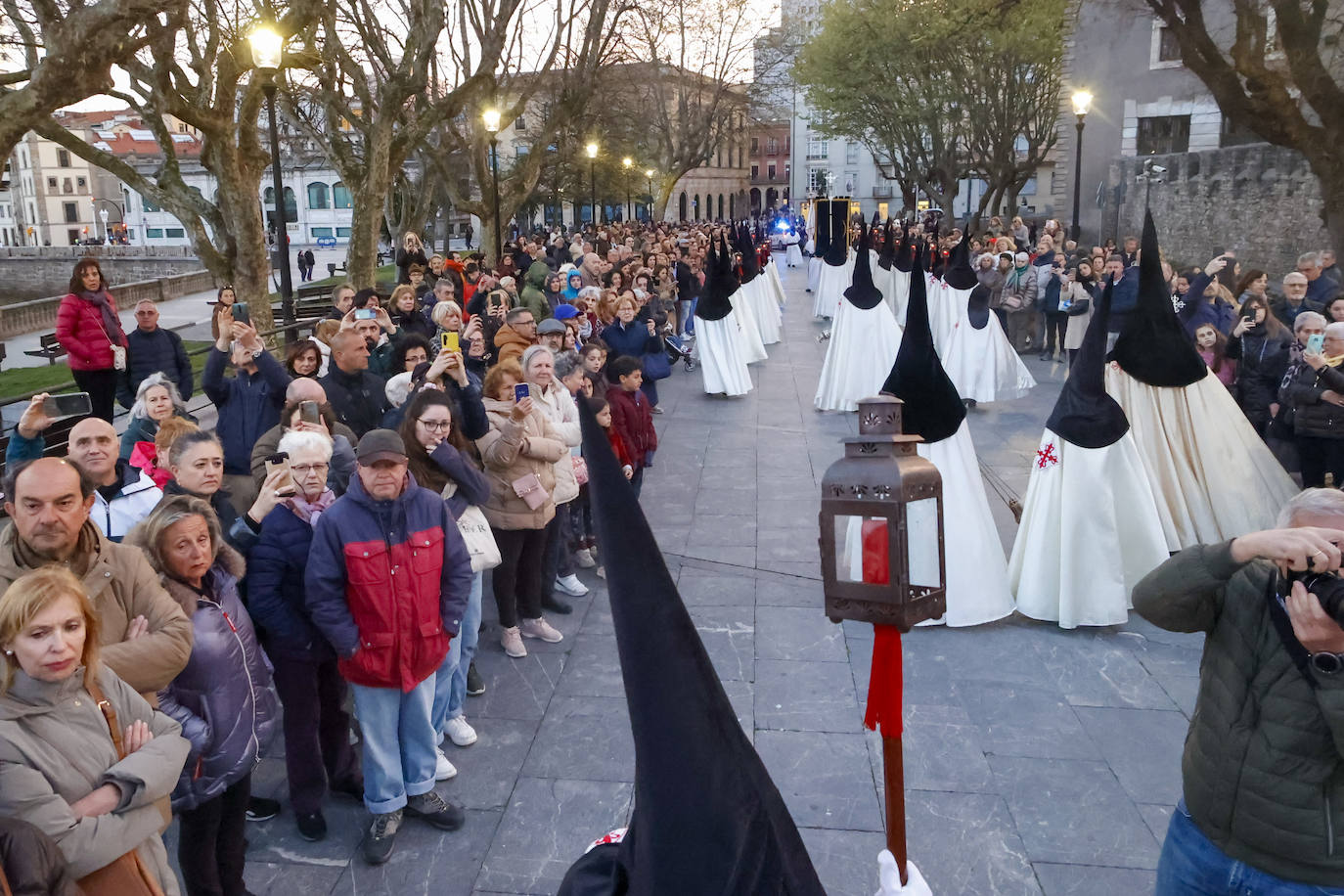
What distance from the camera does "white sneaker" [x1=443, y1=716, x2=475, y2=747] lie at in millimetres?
5547

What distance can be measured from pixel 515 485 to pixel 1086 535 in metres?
3.58

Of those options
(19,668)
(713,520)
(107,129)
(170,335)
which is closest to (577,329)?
(713,520)

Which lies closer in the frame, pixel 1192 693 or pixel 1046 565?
pixel 1192 693

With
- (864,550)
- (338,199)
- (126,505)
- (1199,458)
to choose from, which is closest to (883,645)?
(864,550)

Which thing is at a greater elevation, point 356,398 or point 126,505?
point 356,398

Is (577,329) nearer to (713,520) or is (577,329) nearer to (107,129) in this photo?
(713,520)

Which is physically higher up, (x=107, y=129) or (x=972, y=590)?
(x=107, y=129)

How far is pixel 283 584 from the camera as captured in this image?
4.60 metres

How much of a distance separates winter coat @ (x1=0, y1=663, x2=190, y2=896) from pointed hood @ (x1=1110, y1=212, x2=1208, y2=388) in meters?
6.54

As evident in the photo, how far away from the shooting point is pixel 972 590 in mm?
6949

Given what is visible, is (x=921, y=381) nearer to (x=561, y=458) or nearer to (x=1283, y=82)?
(x=561, y=458)

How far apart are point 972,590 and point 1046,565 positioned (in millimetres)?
Answer: 536

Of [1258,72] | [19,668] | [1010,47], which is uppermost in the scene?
[1010,47]

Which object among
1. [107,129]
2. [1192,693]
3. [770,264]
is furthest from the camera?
[107,129]
